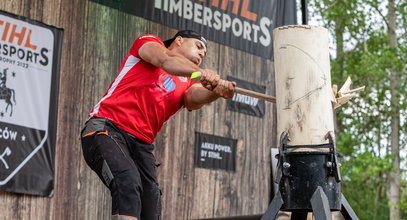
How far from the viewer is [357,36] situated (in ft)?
69.1

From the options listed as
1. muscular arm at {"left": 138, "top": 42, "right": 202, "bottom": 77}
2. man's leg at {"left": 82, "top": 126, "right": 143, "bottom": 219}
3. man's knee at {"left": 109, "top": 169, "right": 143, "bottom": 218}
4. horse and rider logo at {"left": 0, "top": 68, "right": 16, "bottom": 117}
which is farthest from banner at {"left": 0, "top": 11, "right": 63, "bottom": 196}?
man's knee at {"left": 109, "top": 169, "right": 143, "bottom": 218}

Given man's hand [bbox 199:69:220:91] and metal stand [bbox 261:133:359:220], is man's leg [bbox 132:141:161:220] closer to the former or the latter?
man's hand [bbox 199:69:220:91]

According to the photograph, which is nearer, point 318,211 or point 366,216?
point 318,211

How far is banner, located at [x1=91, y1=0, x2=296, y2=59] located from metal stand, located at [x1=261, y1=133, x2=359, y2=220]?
3738 millimetres

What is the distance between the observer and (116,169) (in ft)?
14.5

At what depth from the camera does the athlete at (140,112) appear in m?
4.43

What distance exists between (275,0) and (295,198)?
5325 millimetres

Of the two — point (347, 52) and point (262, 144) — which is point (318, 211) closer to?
point (262, 144)

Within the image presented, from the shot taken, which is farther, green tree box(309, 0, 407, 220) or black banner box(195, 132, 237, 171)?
green tree box(309, 0, 407, 220)

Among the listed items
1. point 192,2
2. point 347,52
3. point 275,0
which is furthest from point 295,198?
point 347,52

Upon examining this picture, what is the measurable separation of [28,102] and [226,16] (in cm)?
295

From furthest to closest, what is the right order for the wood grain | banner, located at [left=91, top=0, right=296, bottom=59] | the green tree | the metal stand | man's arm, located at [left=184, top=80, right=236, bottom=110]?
1. the green tree
2. banner, located at [left=91, top=0, right=296, bottom=59]
3. the wood grain
4. man's arm, located at [left=184, top=80, right=236, bottom=110]
5. the metal stand

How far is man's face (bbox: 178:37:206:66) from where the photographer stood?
511 cm

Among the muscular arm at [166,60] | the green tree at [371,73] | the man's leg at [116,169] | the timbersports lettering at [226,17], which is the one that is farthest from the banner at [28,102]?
the green tree at [371,73]
